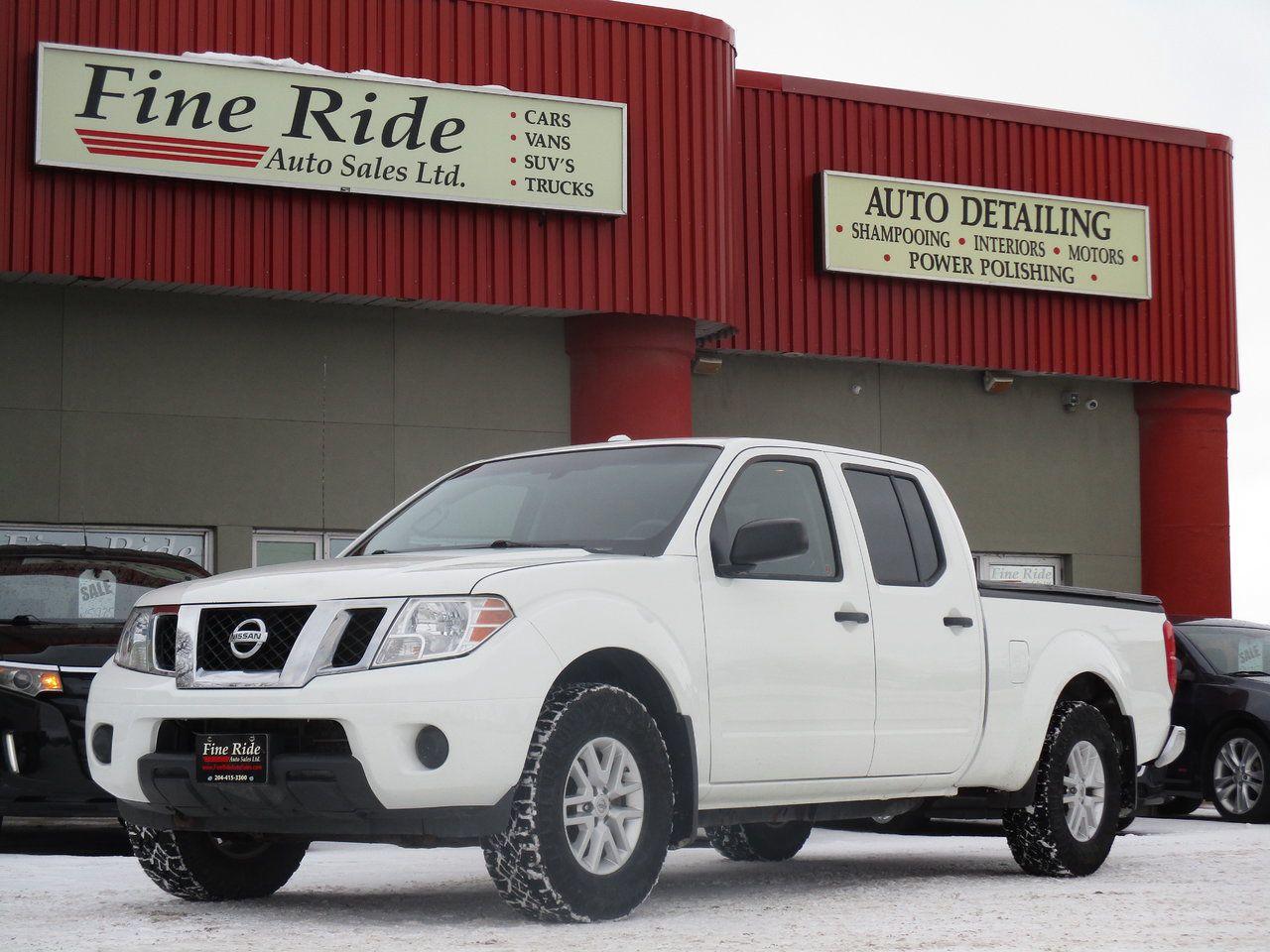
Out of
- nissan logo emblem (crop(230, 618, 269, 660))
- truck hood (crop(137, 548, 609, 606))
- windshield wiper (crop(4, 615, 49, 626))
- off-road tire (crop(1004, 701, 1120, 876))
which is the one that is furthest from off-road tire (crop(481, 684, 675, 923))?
windshield wiper (crop(4, 615, 49, 626))

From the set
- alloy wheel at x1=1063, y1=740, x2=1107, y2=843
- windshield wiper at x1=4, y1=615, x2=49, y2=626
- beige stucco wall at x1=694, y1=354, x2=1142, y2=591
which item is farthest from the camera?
beige stucco wall at x1=694, y1=354, x2=1142, y2=591

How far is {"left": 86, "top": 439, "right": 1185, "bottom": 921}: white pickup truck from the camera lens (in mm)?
6508

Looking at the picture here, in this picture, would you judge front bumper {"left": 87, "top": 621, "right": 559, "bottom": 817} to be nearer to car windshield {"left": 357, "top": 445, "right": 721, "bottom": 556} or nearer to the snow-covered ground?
the snow-covered ground

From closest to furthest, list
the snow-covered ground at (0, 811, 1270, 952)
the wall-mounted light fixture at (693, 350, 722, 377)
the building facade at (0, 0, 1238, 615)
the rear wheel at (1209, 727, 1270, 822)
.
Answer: the snow-covered ground at (0, 811, 1270, 952)
the rear wheel at (1209, 727, 1270, 822)
the building facade at (0, 0, 1238, 615)
the wall-mounted light fixture at (693, 350, 722, 377)

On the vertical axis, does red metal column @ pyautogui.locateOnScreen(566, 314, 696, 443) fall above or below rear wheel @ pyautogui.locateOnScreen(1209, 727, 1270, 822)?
above

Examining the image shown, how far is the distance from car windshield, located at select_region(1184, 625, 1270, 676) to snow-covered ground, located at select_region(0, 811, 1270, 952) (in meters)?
4.91

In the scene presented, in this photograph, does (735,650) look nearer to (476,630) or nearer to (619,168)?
(476,630)

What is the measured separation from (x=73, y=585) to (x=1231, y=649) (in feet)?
30.8

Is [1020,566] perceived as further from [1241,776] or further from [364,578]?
[364,578]

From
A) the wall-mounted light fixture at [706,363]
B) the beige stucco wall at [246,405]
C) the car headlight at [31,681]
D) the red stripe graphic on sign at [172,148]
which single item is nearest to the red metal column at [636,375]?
the beige stucco wall at [246,405]

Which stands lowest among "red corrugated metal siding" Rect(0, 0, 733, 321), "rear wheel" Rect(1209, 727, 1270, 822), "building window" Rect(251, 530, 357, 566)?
"rear wheel" Rect(1209, 727, 1270, 822)

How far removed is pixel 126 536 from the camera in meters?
18.5

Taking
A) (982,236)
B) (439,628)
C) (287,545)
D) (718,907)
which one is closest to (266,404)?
(287,545)

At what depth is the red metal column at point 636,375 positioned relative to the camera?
63.1ft
